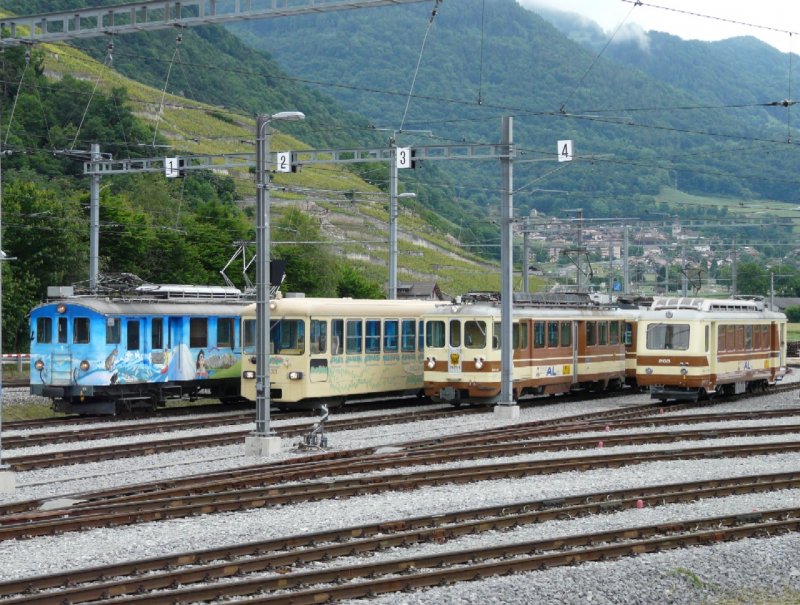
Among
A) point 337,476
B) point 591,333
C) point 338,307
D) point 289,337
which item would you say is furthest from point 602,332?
point 337,476

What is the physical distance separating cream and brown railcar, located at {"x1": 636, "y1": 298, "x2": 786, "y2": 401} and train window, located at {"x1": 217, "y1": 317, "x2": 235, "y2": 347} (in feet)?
35.7

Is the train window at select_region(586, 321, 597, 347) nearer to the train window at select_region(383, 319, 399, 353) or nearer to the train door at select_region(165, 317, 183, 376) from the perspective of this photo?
the train window at select_region(383, 319, 399, 353)

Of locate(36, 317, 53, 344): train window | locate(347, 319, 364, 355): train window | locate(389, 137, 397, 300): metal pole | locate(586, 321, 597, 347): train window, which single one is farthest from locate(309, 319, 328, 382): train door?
locate(586, 321, 597, 347): train window

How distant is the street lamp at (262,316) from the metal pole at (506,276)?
782cm

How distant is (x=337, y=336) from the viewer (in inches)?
1215

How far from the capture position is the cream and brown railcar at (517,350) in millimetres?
32219

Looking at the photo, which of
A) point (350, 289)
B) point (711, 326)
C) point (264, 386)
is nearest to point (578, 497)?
point (264, 386)

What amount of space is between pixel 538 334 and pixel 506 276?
4.26 metres

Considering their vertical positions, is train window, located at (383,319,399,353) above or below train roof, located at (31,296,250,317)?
below

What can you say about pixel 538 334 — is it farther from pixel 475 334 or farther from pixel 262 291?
pixel 262 291

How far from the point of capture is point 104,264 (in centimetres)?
6688

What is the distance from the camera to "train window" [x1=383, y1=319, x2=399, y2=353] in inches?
1296

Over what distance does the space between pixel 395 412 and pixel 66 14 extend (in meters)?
15.2

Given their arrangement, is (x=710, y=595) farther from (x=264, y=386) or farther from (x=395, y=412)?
(x=395, y=412)
